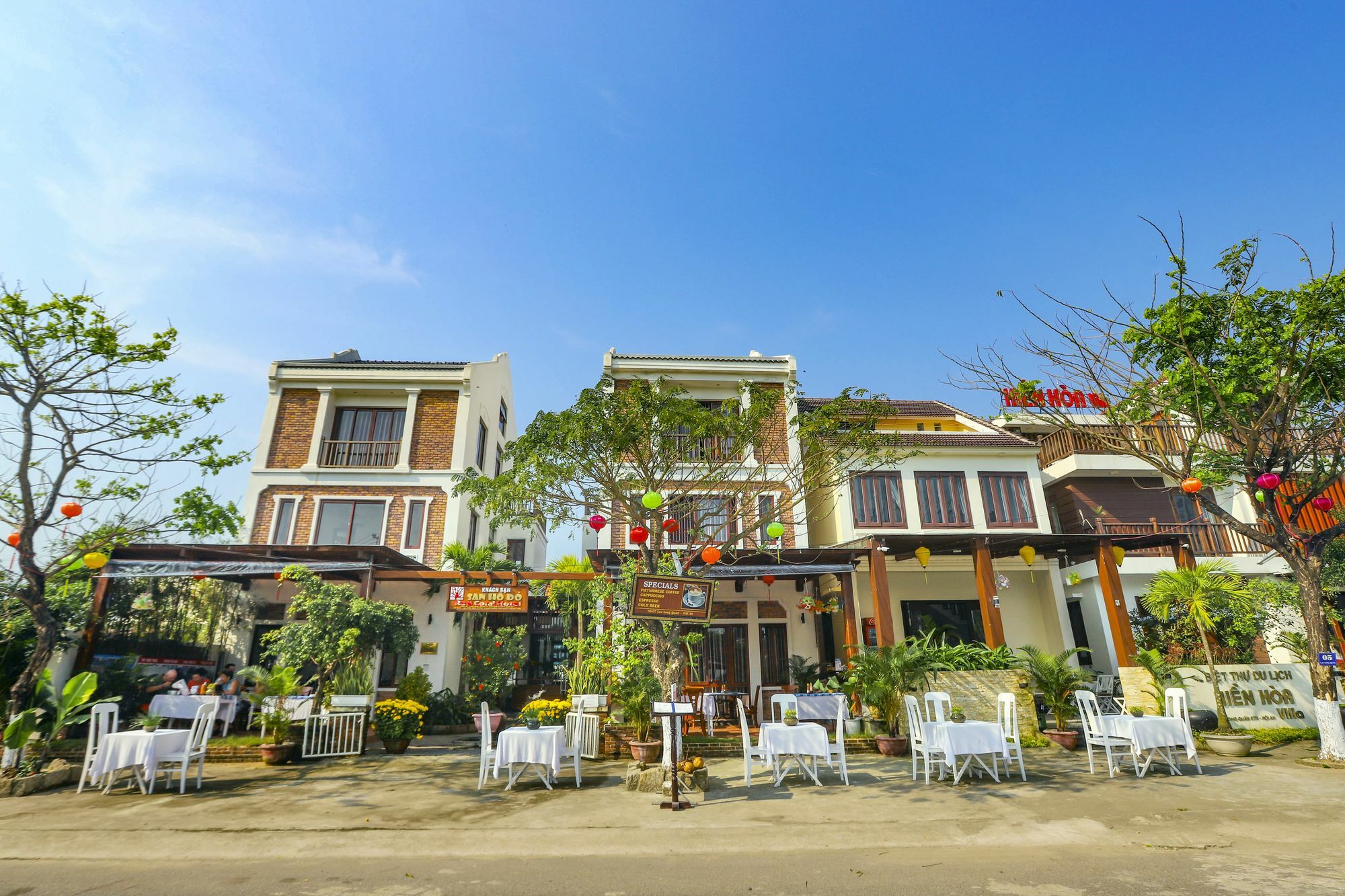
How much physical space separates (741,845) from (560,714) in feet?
16.6

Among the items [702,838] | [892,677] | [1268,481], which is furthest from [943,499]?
[702,838]

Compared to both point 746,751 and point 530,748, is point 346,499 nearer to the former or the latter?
point 530,748

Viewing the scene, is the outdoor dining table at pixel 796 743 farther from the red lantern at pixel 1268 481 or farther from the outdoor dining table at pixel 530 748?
the red lantern at pixel 1268 481

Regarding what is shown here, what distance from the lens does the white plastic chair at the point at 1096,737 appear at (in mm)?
8479

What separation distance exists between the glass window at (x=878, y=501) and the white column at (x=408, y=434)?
461 inches

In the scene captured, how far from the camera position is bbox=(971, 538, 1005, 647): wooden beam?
1340 cm

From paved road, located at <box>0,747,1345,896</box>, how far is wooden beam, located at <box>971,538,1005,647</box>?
189 inches

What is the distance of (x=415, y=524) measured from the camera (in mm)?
16703

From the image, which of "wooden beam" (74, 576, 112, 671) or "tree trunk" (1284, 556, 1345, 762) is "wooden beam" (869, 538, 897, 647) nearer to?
"tree trunk" (1284, 556, 1345, 762)

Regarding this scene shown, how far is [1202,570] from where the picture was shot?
11461mm

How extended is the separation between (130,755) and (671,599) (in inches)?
267

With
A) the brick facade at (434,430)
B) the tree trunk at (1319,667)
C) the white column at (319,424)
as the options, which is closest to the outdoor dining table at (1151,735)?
the tree trunk at (1319,667)

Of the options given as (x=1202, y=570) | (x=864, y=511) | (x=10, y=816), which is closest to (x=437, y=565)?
(x=10, y=816)

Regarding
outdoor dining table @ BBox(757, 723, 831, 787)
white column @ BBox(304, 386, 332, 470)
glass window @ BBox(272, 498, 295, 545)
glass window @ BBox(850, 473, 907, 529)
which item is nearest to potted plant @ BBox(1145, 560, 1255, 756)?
glass window @ BBox(850, 473, 907, 529)
